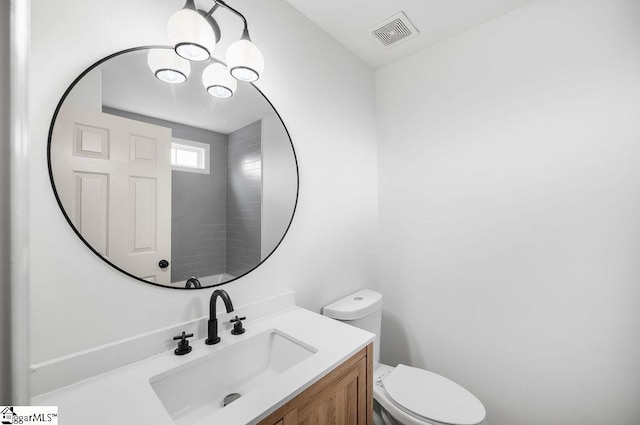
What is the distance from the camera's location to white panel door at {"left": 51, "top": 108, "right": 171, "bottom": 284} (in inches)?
32.3

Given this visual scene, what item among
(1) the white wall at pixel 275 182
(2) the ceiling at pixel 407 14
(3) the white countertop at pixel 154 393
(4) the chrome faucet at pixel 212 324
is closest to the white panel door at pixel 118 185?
(4) the chrome faucet at pixel 212 324

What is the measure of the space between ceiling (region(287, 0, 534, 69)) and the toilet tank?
1661 mm

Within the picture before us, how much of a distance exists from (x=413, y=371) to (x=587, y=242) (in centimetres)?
111

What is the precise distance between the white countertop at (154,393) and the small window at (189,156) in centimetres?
68

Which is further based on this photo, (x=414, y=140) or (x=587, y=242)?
(x=414, y=140)

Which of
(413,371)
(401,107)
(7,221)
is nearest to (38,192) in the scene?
(7,221)

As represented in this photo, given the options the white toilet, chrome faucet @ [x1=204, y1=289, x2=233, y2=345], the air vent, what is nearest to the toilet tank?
the white toilet

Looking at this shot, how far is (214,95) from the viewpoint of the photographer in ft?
3.77

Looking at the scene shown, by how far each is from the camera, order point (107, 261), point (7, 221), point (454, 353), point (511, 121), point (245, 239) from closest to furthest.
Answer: point (7, 221)
point (107, 261)
point (245, 239)
point (511, 121)
point (454, 353)

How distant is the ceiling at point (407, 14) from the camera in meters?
1.48

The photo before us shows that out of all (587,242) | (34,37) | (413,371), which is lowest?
(413,371)

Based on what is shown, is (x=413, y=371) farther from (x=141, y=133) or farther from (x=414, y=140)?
(x=141, y=133)

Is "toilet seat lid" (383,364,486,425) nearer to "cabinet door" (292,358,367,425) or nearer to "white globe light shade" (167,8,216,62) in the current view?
"cabinet door" (292,358,367,425)

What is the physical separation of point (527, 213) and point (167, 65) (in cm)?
185
